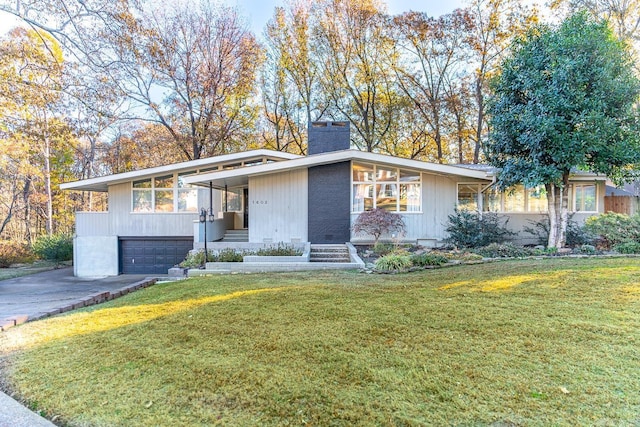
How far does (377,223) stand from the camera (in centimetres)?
1058

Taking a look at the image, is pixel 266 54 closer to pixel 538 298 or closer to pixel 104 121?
pixel 104 121

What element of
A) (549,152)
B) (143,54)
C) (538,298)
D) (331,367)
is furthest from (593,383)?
(143,54)

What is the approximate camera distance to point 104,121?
16016 millimetres

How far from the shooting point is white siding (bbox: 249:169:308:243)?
11797 millimetres

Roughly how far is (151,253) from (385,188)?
32.3ft

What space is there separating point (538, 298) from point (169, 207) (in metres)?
12.8

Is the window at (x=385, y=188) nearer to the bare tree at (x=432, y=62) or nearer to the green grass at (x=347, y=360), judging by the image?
the green grass at (x=347, y=360)

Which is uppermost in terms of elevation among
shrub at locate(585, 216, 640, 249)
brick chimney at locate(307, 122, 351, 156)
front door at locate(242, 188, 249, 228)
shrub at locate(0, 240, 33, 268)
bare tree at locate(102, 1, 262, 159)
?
bare tree at locate(102, 1, 262, 159)

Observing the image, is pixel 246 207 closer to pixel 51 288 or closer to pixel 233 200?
pixel 233 200

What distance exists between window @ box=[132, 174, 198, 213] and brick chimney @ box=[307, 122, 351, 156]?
5.67 metres

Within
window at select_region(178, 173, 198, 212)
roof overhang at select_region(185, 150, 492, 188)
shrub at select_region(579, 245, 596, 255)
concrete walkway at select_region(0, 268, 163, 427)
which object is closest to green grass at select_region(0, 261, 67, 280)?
concrete walkway at select_region(0, 268, 163, 427)

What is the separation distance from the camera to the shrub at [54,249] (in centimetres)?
1480

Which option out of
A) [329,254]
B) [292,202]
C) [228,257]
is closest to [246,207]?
[292,202]

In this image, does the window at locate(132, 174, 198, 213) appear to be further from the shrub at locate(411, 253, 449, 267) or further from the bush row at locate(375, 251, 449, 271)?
the shrub at locate(411, 253, 449, 267)
